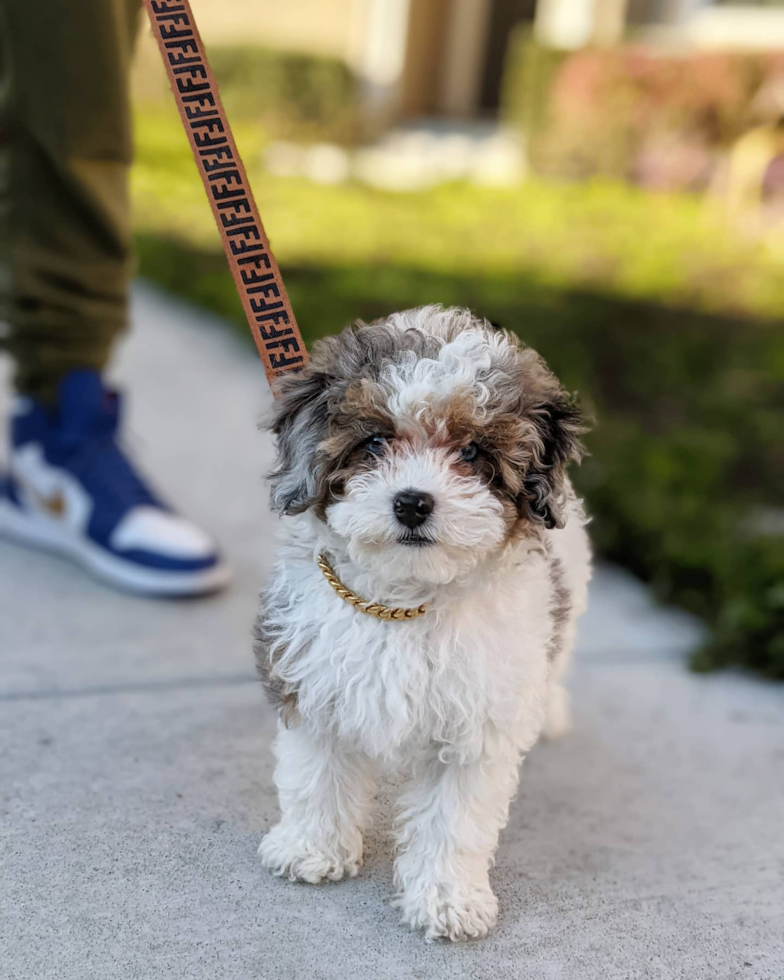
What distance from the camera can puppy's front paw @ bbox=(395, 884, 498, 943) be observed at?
7.68 feet

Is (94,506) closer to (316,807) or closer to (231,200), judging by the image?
(231,200)

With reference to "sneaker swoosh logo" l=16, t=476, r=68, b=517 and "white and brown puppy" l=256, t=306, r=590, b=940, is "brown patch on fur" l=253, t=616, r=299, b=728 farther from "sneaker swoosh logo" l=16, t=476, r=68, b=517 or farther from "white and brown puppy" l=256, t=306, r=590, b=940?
"sneaker swoosh logo" l=16, t=476, r=68, b=517

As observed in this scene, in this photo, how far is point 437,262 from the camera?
9164 millimetres

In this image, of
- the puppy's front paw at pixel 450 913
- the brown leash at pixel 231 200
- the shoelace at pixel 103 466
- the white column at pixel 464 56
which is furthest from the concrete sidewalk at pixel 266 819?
the white column at pixel 464 56

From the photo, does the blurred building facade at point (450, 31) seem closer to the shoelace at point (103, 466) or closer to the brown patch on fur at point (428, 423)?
the shoelace at point (103, 466)

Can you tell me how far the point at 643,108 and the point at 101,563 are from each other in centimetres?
1207

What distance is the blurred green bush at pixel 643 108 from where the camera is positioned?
13203 mm

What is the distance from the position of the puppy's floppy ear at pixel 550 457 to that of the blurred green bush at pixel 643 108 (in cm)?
1195

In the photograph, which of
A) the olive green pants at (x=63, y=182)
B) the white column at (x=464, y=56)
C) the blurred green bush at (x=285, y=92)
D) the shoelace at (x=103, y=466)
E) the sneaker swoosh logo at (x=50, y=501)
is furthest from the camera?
the white column at (x=464, y=56)

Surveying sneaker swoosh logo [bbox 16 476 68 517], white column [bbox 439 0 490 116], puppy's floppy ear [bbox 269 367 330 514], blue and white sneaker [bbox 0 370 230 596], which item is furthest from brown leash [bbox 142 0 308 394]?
white column [bbox 439 0 490 116]

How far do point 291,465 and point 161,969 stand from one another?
105 cm

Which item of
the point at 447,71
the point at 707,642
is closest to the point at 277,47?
the point at 447,71

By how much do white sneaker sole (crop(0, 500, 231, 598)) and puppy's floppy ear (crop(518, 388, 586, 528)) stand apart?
199 centimetres

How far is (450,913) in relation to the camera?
2336 mm
